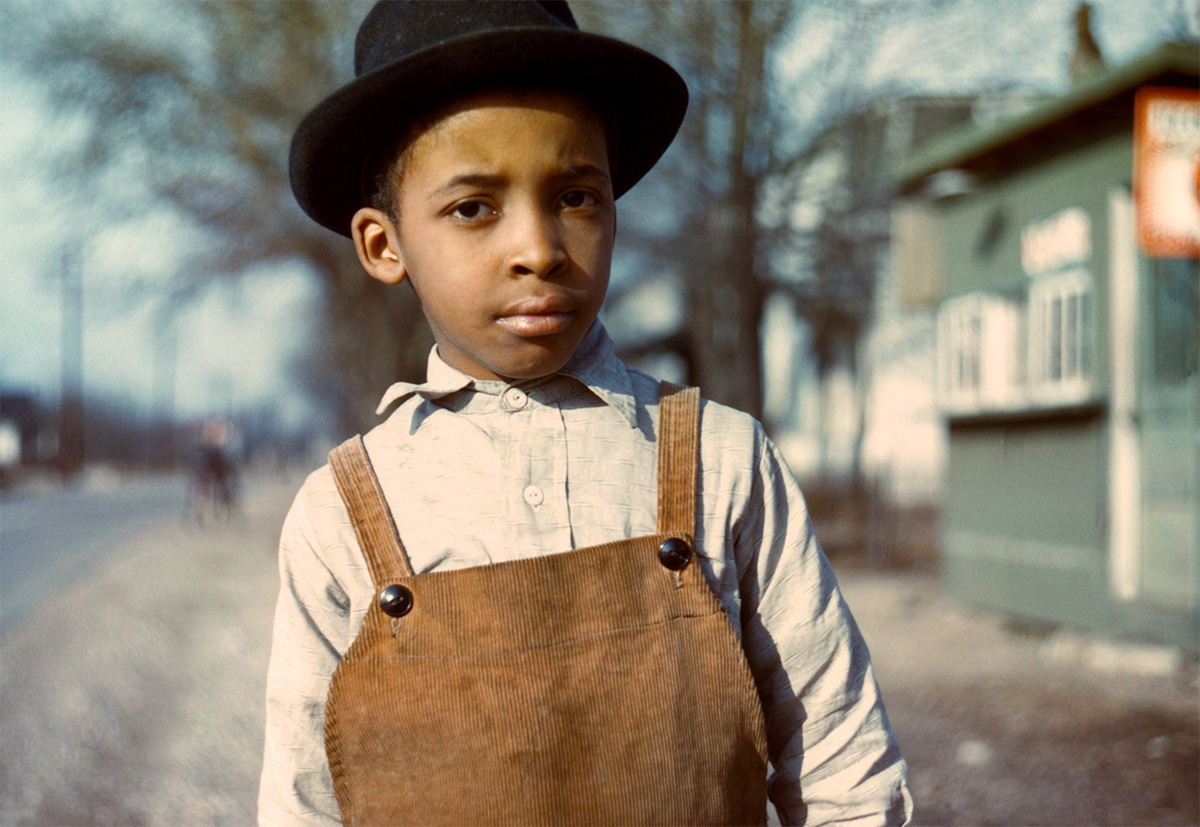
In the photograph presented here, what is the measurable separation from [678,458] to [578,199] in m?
0.38

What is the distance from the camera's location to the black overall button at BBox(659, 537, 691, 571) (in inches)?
55.7

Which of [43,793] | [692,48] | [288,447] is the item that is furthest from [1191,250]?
[288,447]

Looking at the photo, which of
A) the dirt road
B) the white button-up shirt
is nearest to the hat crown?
the white button-up shirt

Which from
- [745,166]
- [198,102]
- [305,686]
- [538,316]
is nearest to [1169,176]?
[538,316]

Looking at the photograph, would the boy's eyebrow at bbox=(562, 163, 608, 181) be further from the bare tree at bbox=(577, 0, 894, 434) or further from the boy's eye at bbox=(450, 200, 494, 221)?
the bare tree at bbox=(577, 0, 894, 434)

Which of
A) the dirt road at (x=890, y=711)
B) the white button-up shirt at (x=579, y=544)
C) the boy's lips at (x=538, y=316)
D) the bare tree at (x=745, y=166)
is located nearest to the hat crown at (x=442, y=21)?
the boy's lips at (x=538, y=316)

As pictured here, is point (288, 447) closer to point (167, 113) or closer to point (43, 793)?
point (167, 113)

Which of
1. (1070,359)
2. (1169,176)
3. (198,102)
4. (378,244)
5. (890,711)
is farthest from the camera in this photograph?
(198,102)

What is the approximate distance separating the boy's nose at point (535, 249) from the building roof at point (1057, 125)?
641 centimetres

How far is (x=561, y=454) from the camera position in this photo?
1494 millimetres

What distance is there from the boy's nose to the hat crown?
0.27 m

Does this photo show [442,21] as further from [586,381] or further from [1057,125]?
[1057,125]

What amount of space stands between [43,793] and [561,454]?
3.76 meters

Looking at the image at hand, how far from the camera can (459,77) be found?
4.74 feet
